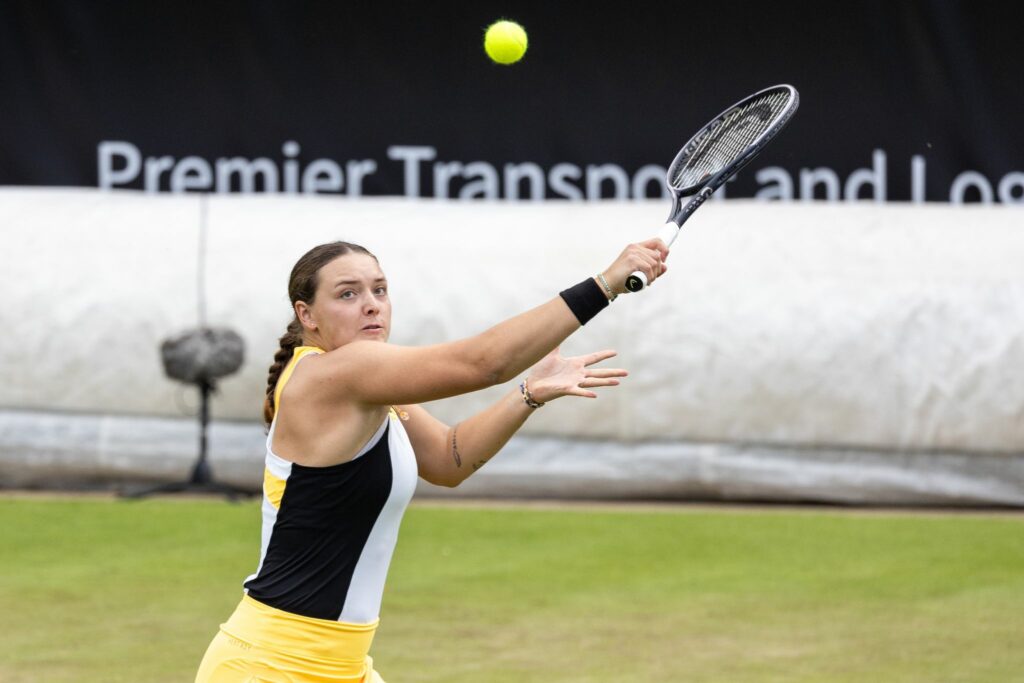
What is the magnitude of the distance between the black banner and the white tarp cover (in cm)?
104

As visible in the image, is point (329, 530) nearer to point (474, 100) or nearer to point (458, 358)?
point (458, 358)

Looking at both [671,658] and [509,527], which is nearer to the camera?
[671,658]

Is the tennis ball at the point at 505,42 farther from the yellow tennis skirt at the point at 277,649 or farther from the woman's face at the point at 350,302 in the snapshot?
the yellow tennis skirt at the point at 277,649

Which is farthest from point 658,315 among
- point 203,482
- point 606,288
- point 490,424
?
point 606,288

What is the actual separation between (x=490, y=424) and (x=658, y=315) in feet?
19.9

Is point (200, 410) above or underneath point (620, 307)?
underneath

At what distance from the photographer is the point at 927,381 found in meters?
9.84

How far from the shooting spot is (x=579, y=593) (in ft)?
24.3

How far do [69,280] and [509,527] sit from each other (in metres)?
3.26

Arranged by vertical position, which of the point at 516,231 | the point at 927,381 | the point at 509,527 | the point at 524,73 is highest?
the point at 524,73

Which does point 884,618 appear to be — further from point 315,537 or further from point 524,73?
point 524,73

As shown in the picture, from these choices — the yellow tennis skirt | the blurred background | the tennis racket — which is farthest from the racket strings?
the blurred background

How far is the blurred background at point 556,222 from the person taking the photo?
989 centimetres

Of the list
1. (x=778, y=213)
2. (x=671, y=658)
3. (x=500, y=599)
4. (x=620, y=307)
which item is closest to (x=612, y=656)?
(x=671, y=658)
